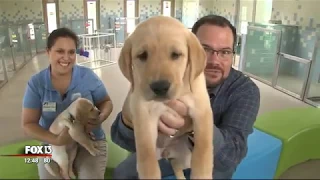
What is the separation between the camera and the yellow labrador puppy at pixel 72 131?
0.73 meters

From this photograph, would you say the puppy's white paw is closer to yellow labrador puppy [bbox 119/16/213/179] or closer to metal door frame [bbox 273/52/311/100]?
yellow labrador puppy [bbox 119/16/213/179]

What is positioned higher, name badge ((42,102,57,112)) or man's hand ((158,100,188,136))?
man's hand ((158,100,188,136))

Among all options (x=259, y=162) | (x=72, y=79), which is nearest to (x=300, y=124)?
(x=259, y=162)

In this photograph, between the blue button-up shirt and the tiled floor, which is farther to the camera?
the tiled floor

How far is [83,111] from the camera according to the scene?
0.92 meters

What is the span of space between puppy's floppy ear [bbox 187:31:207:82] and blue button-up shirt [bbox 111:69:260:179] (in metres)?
0.17

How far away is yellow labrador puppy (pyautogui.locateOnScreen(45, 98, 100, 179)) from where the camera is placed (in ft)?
2.40

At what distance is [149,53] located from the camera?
58 cm

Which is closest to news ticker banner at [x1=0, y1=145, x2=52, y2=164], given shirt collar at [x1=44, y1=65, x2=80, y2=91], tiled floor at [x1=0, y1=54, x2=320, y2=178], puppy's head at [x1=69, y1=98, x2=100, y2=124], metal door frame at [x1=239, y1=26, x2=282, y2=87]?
puppy's head at [x1=69, y1=98, x2=100, y2=124]

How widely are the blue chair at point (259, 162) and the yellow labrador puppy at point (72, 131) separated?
15.0 inches

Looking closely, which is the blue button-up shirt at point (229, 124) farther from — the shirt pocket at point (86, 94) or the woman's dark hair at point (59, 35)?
the woman's dark hair at point (59, 35)

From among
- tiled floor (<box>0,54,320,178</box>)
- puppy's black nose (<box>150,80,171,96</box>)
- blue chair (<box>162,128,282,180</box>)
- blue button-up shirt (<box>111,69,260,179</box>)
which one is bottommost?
tiled floor (<box>0,54,320,178</box>)

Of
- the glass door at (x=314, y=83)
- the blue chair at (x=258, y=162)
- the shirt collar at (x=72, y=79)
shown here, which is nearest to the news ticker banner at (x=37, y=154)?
the shirt collar at (x=72, y=79)

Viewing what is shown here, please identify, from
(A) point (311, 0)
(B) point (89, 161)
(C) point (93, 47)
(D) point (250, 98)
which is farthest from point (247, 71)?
(B) point (89, 161)
